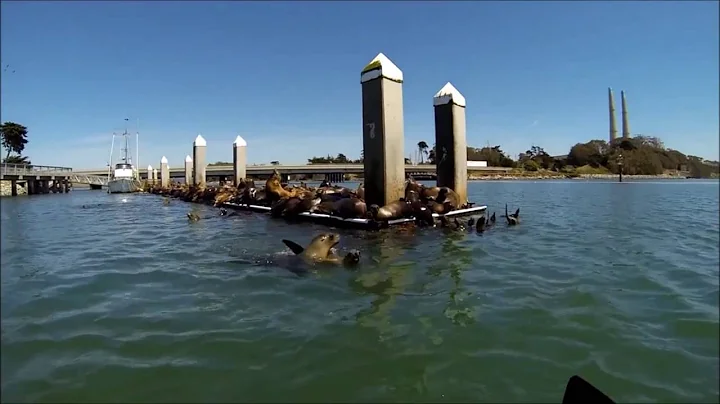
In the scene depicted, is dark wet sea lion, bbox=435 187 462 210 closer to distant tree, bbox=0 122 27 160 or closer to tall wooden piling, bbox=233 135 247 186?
distant tree, bbox=0 122 27 160

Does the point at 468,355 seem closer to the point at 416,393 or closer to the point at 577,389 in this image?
the point at 416,393

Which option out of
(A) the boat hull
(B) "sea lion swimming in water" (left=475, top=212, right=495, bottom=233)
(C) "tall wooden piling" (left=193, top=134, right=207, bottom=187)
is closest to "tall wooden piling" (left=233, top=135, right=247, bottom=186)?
(C) "tall wooden piling" (left=193, top=134, right=207, bottom=187)

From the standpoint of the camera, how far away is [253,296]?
600 cm

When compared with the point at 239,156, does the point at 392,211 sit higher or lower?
lower

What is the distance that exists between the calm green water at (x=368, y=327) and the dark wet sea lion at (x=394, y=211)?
468 cm

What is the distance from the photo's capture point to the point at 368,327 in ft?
15.6

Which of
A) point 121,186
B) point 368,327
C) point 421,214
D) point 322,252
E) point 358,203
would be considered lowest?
point 368,327

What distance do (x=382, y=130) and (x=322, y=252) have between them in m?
7.64

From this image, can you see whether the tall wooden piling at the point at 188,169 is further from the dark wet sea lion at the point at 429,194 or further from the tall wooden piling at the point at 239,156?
the dark wet sea lion at the point at 429,194

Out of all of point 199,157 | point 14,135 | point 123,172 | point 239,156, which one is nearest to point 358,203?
point 14,135

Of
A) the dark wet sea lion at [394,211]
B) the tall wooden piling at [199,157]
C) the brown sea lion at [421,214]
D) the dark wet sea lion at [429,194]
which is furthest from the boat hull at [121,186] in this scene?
the brown sea lion at [421,214]

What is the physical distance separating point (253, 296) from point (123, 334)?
178 centimetres

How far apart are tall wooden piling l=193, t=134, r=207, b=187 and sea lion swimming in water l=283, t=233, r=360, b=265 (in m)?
33.3

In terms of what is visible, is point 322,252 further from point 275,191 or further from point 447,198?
point 275,191
